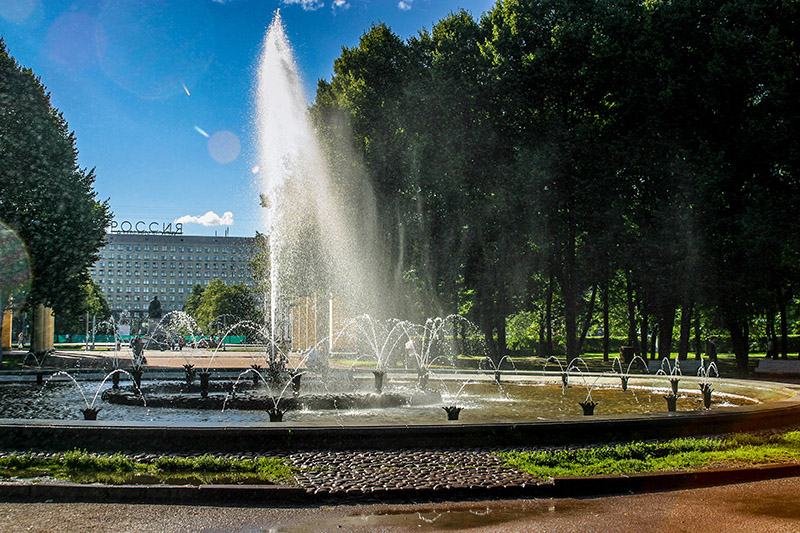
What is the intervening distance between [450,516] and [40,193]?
31.9 m

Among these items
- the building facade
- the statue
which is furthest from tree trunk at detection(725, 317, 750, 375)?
the building facade

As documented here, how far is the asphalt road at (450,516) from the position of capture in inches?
217

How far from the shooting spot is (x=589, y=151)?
29281mm

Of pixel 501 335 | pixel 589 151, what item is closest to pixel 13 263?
pixel 501 335

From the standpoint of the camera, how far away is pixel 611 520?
581 cm

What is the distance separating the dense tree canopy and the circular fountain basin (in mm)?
10983

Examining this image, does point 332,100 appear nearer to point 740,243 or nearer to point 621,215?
point 621,215

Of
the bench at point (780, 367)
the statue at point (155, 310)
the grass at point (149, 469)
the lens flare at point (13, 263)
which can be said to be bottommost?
the bench at point (780, 367)

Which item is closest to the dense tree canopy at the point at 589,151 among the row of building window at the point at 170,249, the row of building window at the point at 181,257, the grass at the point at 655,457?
the grass at the point at 655,457

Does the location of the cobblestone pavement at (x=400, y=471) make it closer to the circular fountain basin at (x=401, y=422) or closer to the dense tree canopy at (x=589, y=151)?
the circular fountain basin at (x=401, y=422)

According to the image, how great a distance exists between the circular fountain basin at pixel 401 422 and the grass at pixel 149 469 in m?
0.58

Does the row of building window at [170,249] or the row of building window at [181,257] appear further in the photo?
the row of building window at [170,249]

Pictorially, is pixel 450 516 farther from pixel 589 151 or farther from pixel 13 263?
pixel 13 263

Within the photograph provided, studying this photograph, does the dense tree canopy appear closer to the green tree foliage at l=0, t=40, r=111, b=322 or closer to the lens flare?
the green tree foliage at l=0, t=40, r=111, b=322
